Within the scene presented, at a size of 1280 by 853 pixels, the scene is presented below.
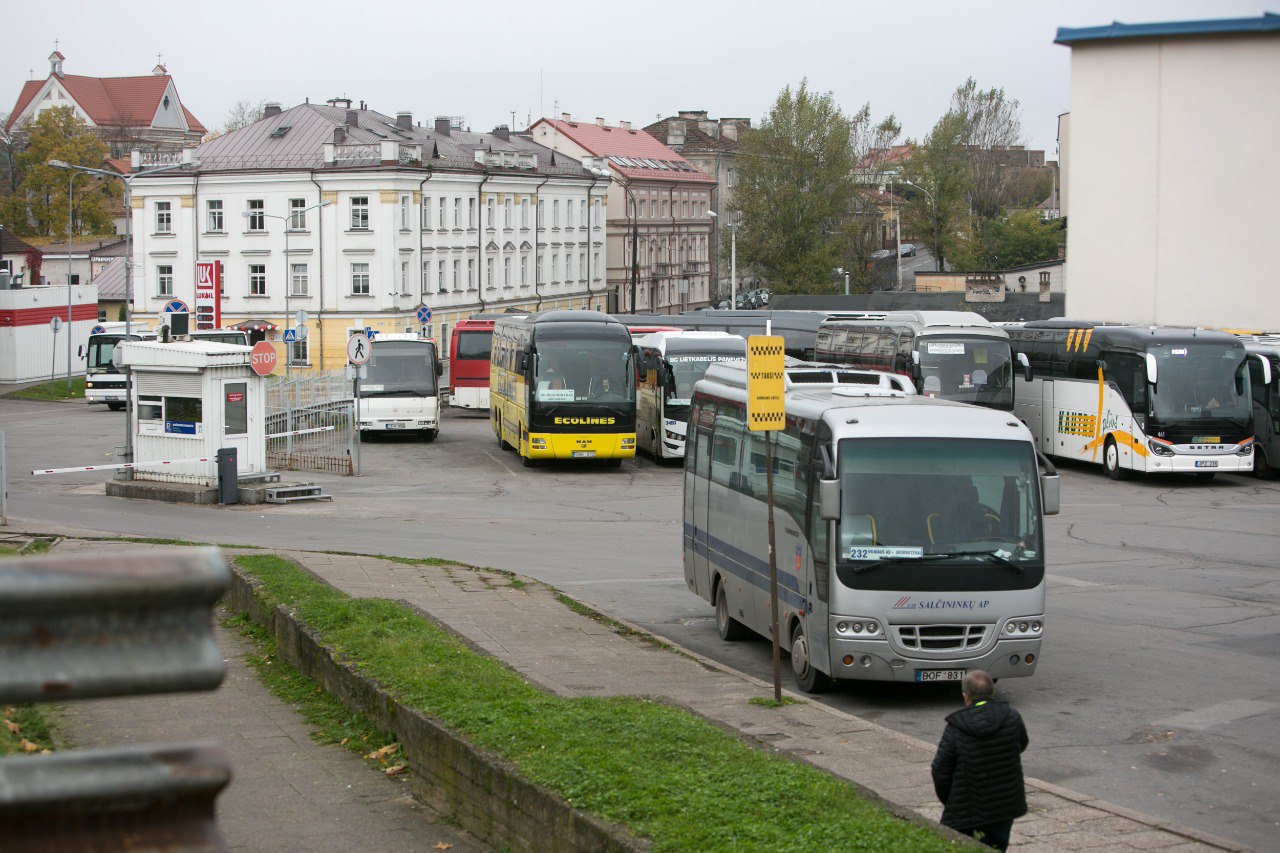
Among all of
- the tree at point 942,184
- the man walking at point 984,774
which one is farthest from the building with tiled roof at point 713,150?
the man walking at point 984,774

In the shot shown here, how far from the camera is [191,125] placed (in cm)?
15388

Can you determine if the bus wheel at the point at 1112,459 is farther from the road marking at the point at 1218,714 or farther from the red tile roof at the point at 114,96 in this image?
the red tile roof at the point at 114,96

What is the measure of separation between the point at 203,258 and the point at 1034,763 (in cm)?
6675

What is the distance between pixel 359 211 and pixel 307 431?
37.8 meters

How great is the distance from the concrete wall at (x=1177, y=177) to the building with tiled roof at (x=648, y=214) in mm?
85262

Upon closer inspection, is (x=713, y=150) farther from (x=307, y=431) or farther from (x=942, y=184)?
(x=307, y=431)

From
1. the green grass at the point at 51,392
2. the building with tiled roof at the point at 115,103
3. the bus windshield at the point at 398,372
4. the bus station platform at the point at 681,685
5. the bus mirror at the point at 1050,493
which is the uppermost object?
the building with tiled roof at the point at 115,103

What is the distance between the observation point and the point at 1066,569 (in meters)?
20.5

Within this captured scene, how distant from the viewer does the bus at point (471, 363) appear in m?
49.4

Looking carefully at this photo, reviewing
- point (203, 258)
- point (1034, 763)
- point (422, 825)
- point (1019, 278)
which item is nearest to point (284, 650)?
point (422, 825)

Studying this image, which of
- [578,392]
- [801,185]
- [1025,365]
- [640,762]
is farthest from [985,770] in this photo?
[801,185]

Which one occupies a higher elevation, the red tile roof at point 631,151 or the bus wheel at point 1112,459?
the red tile roof at point 631,151

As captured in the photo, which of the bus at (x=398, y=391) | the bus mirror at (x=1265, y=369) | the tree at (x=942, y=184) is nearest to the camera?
the bus mirror at (x=1265, y=369)

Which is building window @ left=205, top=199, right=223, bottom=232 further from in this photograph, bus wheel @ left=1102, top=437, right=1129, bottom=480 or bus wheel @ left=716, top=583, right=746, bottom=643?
bus wheel @ left=716, top=583, right=746, bottom=643
